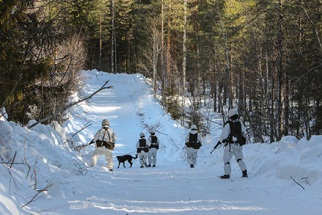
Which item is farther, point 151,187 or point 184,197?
point 151,187

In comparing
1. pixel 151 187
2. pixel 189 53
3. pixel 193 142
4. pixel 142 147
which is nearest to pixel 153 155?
pixel 142 147

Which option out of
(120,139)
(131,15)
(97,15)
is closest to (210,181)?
(120,139)

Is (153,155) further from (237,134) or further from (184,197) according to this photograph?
(184,197)

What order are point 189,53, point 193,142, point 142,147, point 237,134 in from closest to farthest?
point 237,134, point 193,142, point 142,147, point 189,53

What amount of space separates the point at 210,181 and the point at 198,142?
7.30 metres

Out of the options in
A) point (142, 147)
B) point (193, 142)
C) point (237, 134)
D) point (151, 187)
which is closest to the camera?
point (151, 187)

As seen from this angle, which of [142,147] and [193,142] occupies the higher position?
[193,142]

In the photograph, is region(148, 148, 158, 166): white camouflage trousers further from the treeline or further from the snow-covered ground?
the snow-covered ground

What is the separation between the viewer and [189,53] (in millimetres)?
37844

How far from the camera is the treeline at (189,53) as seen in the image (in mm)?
7587

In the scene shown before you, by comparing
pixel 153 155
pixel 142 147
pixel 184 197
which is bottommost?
pixel 153 155

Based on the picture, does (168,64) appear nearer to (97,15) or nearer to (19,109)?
(97,15)

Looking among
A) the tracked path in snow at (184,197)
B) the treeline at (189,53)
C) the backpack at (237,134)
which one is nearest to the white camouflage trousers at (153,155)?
the treeline at (189,53)

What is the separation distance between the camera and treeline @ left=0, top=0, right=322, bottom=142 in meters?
7.59
